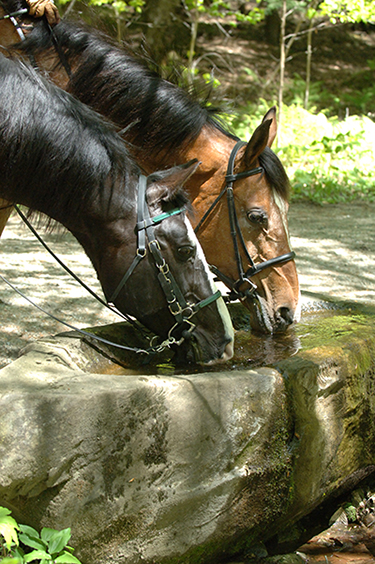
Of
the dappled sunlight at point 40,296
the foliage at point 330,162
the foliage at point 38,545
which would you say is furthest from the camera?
the foliage at point 330,162

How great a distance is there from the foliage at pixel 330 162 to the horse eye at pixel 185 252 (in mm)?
7552

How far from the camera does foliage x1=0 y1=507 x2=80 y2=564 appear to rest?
1.74 m

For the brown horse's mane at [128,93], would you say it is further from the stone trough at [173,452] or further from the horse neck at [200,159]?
the stone trough at [173,452]

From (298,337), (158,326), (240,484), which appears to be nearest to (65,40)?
(158,326)

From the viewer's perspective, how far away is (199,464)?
6.62 feet

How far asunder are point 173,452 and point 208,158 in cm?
225

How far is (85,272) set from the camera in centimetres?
590

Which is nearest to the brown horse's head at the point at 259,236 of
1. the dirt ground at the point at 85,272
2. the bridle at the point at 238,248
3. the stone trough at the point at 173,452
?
the bridle at the point at 238,248

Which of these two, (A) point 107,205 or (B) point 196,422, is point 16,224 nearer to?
(A) point 107,205

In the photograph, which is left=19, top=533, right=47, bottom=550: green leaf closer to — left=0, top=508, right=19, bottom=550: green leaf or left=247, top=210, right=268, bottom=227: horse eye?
left=0, top=508, right=19, bottom=550: green leaf

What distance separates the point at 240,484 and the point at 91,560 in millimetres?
622

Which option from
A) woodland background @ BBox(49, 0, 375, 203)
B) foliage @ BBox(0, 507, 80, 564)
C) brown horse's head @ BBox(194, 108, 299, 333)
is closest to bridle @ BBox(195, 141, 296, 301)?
brown horse's head @ BBox(194, 108, 299, 333)

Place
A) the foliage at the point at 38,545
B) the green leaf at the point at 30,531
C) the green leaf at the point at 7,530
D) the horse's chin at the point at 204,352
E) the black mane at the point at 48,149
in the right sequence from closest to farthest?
the green leaf at the point at 7,530 < the foliage at the point at 38,545 < the green leaf at the point at 30,531 < the black mane at the point at 48,149 < the horse's chin at the point at 204,352

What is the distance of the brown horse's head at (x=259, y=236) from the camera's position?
3.51 metres
